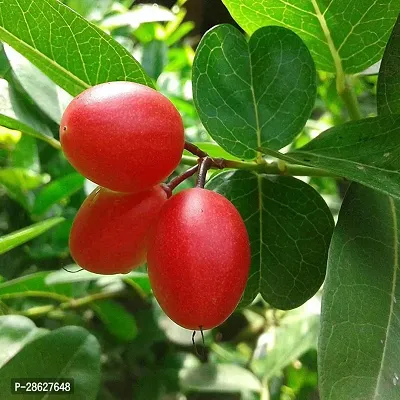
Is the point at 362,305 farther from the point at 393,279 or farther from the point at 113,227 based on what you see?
the point at 113,227

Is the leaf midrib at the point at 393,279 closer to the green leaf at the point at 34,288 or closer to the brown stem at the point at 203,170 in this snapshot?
the brown stem at the point at 203,170

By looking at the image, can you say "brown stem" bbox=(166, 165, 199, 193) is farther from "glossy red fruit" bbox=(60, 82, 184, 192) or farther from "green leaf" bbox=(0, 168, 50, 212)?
"green leaf" bbox=(0, 168, 50, 212)

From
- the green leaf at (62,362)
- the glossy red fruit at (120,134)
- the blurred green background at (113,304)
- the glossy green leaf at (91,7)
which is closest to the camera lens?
the glossy red fruit at (120,134)

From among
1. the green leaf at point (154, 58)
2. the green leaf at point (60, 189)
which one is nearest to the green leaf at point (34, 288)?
the green leaf at point (60, 189)

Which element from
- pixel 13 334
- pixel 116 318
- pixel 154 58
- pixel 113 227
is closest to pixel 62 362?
pixel 13 334

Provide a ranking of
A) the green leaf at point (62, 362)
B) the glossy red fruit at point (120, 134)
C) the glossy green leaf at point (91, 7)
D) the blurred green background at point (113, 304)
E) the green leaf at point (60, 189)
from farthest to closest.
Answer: the glossy green leaf at point (91, 7) < the green leaf at point (60, 189) < the blurred green background at point (113, 304) < the green leaf at point (62, 362) < the glossy red fruit at point (120, 134)

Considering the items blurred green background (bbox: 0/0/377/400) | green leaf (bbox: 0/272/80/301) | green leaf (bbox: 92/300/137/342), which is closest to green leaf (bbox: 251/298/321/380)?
blurred green background (bbox: 0/0/377/400)
